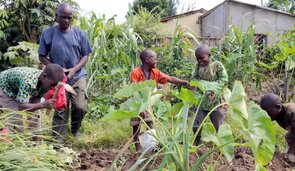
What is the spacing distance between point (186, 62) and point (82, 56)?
2.13 m

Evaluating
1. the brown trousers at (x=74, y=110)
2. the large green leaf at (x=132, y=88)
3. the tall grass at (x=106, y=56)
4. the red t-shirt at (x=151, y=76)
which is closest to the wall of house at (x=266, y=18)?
the tall grass at (x=106, y=56)

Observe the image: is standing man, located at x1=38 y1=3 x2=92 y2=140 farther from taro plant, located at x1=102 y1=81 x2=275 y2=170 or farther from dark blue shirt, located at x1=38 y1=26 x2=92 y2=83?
taro plant, located at x1=102 y1=81 x2=275 y2=170

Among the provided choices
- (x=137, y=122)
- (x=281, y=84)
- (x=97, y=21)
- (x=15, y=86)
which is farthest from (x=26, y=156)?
(x=281, y=84)

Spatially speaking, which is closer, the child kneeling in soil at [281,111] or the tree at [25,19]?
the child kneeling in soil at [281,111]

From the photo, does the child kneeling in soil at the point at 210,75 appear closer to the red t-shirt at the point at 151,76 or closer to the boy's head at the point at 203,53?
the boy's head at the point at 203,53

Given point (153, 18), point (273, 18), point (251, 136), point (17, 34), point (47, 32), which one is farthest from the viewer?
point (273, 18)

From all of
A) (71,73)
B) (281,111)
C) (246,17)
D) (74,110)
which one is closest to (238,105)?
(281,111)

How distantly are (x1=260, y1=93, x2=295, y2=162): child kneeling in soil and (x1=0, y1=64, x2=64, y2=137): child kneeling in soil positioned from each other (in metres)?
1.72

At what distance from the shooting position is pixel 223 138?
239cm

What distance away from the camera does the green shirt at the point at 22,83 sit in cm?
322

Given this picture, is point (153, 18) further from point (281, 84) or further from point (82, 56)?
point (82, 56)

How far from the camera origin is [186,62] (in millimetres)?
5984

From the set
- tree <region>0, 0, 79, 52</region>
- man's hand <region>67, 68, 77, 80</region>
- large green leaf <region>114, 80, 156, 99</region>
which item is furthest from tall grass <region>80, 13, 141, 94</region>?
tree <region>0, 0, 79, 52</region>

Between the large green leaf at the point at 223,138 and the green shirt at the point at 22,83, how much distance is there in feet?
4.87
